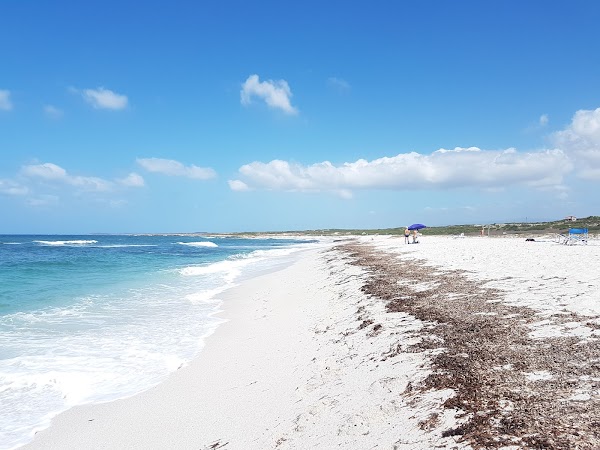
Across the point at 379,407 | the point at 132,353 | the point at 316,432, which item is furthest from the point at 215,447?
the point at 132,353

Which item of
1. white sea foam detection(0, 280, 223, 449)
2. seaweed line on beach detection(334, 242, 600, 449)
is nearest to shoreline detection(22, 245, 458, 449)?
seaweed line on beach detection(334, 242, 600, 449)

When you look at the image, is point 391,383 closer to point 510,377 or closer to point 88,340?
point 510,377

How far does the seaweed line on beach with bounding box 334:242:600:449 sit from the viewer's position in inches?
140

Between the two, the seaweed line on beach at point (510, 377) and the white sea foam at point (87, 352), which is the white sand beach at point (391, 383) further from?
the white sea foam at point (87, 352)

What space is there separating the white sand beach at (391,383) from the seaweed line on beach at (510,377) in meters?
0.02

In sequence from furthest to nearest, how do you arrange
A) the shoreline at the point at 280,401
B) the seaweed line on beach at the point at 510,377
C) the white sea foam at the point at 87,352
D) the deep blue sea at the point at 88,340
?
the deep blue sea at the point at 88,340, the white sea foam at the point at 87,352, the shoreline at the point at 280,401, the seaweed line on beach at the point at 510,377

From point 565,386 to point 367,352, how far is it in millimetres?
3278

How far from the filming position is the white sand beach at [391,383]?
13.2 feet

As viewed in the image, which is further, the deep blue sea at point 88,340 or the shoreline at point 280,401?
the deep blue sea at point 88,340

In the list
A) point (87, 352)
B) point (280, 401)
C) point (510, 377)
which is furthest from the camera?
point (87, 352)

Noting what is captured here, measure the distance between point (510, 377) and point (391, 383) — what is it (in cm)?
154

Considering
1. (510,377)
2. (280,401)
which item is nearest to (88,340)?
→ (280,401)

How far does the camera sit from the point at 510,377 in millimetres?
4859

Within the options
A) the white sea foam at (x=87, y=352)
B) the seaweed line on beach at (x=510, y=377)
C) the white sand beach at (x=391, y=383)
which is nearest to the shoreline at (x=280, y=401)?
the white sand beach at (x=391, y=383)
